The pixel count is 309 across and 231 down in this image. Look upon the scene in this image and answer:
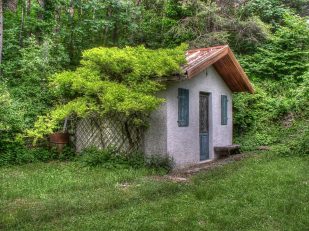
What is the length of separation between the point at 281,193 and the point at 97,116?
5.50 meters

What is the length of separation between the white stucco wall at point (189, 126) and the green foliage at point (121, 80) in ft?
1.69

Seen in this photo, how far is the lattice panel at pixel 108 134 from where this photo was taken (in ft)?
31.9

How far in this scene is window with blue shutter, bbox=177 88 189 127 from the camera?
32.5ft

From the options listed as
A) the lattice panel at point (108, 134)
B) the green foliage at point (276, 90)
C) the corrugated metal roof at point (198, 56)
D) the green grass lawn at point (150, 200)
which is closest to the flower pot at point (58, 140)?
the lattice panel at point (108, 134)

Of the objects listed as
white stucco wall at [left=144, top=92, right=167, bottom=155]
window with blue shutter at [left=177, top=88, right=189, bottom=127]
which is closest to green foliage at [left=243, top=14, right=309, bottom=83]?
window with blue shutter at [left=177, top=88, right=189, bottom=127]

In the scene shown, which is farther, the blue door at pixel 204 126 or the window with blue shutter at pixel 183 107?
the blue door at pixel 204 126

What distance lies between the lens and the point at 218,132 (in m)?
12.4

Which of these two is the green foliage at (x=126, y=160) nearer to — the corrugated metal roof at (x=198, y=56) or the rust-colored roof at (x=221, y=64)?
the rust-colored roof at (x=221, y=64)

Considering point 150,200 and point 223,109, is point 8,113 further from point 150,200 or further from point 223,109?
point 223,109

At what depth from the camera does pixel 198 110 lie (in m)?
10.9

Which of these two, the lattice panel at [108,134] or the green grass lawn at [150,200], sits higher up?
the lattice panel at [108,134]

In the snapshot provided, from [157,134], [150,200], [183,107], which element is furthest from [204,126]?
[150,200]

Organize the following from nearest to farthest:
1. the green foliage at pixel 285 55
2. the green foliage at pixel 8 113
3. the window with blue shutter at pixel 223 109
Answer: the green foliage at pixel 8 113, the window with blue shutter at pixel 223 109, the green foliage at pixel 285 55

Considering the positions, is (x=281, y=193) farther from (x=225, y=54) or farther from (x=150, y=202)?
(x=225, y=54)
